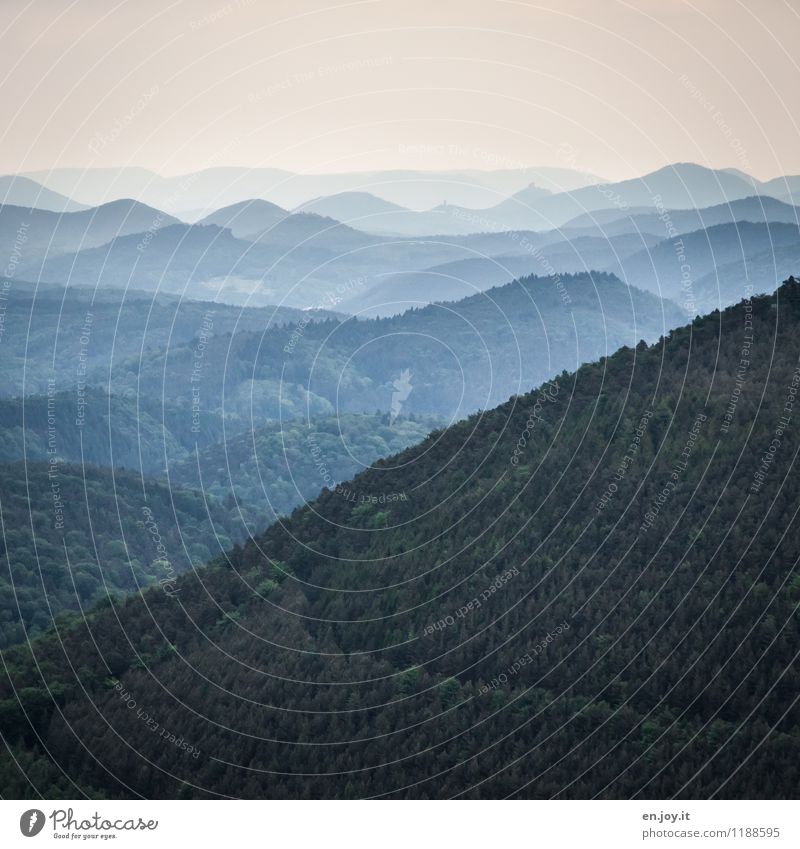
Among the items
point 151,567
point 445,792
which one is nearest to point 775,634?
point 445,792

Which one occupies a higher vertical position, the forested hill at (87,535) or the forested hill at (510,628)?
the forested hill at (510,628)

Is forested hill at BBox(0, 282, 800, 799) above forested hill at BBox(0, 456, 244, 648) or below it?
above

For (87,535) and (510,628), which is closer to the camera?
(510,628)

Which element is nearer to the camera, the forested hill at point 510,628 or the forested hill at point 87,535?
the forested hill at point 510,628

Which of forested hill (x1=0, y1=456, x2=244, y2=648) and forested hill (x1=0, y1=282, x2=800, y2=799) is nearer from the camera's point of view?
forested hill (x1=0, y1=282, x2=800, y2=799)

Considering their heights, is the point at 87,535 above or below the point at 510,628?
below

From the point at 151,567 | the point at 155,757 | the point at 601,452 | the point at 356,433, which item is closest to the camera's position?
the point at 155,757
